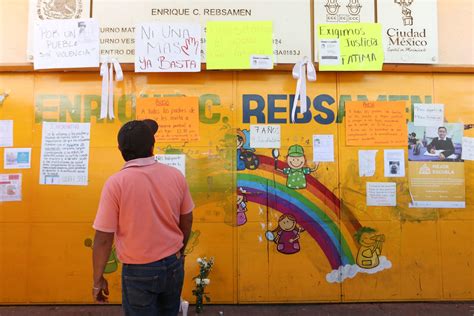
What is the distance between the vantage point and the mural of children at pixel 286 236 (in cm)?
404

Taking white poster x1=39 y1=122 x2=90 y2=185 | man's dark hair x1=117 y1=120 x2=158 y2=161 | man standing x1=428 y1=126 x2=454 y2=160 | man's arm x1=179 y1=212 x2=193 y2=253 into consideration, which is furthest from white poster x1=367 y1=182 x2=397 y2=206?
white poster x1=39 y1=122 x2=90 y2=185

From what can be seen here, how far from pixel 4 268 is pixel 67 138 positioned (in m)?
1.52

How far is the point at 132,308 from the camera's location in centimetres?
217

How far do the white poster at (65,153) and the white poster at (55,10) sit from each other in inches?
42.5

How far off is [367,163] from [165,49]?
2.50m

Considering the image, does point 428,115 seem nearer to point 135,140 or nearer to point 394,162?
point 394,162

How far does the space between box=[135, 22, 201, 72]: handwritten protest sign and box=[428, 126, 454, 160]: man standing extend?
2675mm

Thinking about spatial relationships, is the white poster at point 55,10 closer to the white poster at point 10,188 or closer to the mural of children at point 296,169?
the white poster at point 10,188

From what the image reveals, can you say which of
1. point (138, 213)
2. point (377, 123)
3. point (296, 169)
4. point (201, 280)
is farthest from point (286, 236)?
point (138, 213)

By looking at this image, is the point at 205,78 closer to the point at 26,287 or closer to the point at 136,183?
the point at 136,183

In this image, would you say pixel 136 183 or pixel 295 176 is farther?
pixel 295 176

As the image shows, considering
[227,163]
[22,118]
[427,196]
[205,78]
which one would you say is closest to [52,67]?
[22,118]

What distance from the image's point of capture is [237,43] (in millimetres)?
4078

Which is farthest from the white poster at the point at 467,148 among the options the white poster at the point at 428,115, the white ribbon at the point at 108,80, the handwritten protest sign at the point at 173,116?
the white ribbon at the point at 108,80
